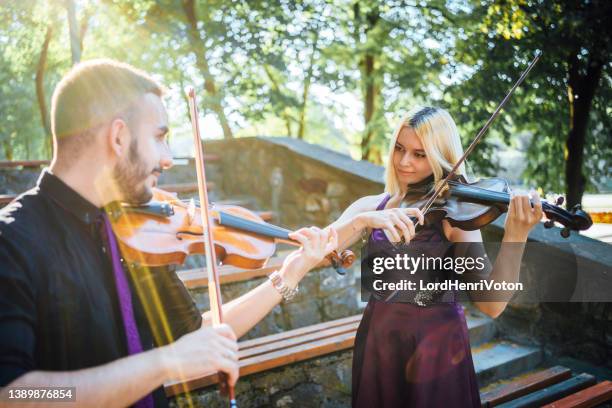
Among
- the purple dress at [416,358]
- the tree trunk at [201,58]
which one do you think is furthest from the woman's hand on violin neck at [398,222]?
the tree trunk at [201,58]

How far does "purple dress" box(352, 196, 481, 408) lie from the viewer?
2045 millimetres

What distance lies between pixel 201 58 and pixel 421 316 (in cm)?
670

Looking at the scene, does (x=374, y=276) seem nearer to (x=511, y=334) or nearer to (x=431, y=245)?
(x=431, y=245)

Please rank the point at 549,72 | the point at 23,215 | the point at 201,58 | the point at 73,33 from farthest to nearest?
the point at 201,58 → the point at 549,72 → the point at 73,33 → the point at 23,215

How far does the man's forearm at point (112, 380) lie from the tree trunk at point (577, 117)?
666cm

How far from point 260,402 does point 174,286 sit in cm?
133

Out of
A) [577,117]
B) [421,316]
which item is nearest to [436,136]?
[421,316]

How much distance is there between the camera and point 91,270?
4.32ft

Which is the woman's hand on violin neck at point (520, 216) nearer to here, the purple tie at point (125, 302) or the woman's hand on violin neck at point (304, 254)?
the woman's hand on violin neck at point (304, 254)

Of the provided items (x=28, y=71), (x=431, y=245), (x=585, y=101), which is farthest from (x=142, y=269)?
(x=28, y=71)

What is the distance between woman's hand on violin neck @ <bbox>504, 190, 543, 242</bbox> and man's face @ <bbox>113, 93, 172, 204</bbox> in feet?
4.56

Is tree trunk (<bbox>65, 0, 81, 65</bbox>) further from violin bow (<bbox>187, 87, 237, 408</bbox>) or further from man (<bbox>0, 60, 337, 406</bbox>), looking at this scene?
violin bow (<bbox>187, 87, 237, 408</bbox>)

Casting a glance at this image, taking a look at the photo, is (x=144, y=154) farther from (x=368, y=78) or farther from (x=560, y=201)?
(x=368, y=78)

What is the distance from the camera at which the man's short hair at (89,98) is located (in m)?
1.28
